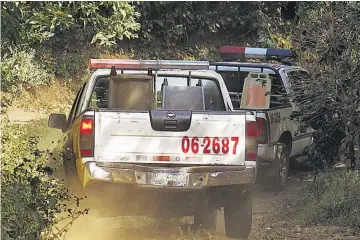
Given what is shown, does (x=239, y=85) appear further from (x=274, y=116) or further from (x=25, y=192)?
A: (x=25, y=192)

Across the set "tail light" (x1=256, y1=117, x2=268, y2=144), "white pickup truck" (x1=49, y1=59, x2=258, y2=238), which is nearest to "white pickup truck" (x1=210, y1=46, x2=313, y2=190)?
"tail light" (x1=256, y1=117, x2=268, y2=144)

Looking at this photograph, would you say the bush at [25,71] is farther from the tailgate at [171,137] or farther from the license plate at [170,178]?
the license plate at [170,178]

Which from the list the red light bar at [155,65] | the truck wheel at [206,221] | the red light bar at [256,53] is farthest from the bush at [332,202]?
the red light bar at [256,53]

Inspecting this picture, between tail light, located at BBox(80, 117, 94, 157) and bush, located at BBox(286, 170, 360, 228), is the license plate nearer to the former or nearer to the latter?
tail light, located at BBox(80, 117, 94, 157)

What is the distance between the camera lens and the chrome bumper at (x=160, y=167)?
6297 mm

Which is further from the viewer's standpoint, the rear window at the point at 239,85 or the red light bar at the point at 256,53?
the red light bar at the point at 256,53

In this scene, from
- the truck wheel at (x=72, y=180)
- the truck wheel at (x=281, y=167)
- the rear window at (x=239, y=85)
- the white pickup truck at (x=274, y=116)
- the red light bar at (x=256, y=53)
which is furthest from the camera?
the red light bar at (x=256, y=53)

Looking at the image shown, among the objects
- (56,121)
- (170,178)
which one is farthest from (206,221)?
(56,121)

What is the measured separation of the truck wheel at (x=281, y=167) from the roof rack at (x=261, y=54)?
1.81 metres

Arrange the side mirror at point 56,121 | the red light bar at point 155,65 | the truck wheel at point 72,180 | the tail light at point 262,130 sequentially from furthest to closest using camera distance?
1. the tail light at point 262,130
2. the side mirror at point 56,121
3. the red light bar at point 155,65
4. the truck wheel at point 72,180

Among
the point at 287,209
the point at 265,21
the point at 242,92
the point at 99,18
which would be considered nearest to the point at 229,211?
the point at 287,209

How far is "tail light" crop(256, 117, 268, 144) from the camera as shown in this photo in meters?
8.73

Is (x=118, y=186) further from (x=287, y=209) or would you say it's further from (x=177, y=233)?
(x=287, y=209)

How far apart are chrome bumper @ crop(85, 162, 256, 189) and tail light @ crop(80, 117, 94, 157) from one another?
11 cm
